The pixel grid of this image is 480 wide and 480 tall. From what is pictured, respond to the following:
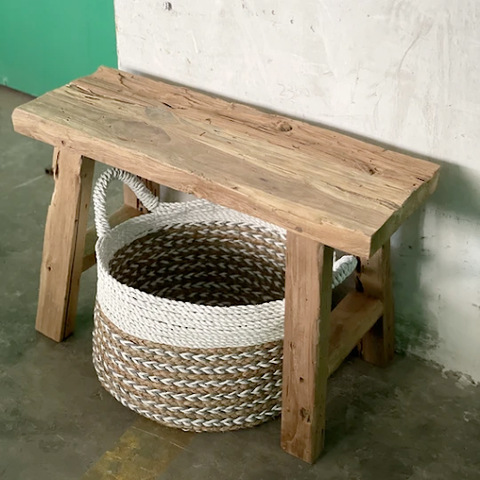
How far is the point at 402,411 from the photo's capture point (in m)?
1.31

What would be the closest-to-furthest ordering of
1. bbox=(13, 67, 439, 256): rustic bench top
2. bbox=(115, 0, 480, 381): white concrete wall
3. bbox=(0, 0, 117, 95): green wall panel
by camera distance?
bbox=(13, 67, 439, 256): rustic bench top, bbox=(115, 0, 480, 381): white concrete wall, bbox=(0, 0, 117, 95): green wall panel

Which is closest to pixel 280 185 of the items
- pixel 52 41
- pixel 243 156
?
pixel 243 156

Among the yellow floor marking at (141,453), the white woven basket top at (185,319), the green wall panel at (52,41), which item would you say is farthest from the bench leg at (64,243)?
the green wall panel at (52,41)

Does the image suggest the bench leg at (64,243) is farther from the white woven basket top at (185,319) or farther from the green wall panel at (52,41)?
the green wall panel at (52,41)

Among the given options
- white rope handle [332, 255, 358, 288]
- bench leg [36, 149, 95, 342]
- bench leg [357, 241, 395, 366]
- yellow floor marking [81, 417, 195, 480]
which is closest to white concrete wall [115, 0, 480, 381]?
bench leg [357, 241, 395, 366]

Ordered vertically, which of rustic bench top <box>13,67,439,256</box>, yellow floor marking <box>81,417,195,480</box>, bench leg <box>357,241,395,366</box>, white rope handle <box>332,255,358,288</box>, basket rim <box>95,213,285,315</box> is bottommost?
yellow floor marking <box>81,417,195,480</box>

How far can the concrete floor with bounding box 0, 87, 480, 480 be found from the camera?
3.92ft

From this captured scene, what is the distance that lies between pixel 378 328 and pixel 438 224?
243 millimetres

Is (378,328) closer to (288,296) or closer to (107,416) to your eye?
(288,296)

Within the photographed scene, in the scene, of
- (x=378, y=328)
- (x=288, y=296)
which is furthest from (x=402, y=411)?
(x=288, y=296)

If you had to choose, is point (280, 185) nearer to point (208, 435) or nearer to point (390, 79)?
point (390, 79)

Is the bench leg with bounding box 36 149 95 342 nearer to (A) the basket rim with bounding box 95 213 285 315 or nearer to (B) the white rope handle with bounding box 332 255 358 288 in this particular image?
(A) the basket rim with bounding box 95 213 285 315

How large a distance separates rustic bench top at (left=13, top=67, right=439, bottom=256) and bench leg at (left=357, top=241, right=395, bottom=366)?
21 centimetres

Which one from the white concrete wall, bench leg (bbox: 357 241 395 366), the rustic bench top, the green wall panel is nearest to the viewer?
the rustic bench top
